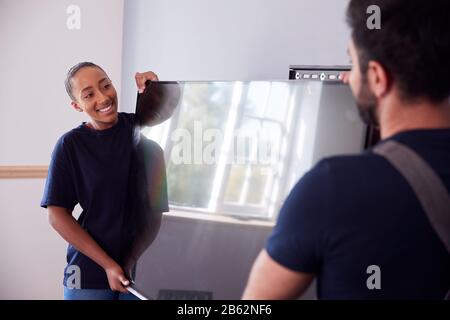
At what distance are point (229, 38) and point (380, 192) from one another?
1.28 metres

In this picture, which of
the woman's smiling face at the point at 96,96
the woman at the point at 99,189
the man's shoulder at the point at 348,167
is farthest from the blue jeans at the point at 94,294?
the man's shoulder at the point at 348,167

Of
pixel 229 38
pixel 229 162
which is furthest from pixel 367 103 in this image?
pixel 229 38

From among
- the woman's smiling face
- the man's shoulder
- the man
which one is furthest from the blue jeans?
the man's shoulder

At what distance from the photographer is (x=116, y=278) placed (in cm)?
122

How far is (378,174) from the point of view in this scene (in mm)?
721

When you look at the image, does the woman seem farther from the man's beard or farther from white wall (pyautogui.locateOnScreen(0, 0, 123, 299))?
white wall (pyautogui.locateOnScreen(0, 0, 123, 299))

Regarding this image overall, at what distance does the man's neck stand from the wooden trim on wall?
1.68m

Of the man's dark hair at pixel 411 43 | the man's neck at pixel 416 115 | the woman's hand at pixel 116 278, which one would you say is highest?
the man's dark hair at pixel 411 43

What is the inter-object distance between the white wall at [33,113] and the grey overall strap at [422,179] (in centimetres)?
167

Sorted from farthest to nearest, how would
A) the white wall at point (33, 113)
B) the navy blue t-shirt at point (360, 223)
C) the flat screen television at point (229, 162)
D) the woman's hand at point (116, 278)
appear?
1. the white wall at point (33, 113)
2. the woman's hand at point (116, 278)
3. the flat screen television at point (229, 162)
4. the navy blue t-shirt at point (360, 223)

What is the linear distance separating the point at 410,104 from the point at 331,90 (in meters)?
0.19

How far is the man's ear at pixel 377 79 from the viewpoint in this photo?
74 centimetres

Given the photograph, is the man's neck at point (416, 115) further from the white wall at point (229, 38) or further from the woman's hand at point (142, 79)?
the white wall at point (229, 38)
